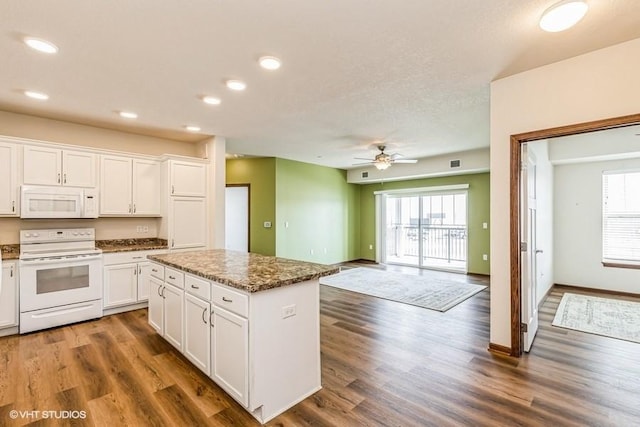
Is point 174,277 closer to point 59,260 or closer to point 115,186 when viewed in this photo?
point 59,260

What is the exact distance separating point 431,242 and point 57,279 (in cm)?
717

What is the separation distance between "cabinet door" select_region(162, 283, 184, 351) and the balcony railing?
6.27m

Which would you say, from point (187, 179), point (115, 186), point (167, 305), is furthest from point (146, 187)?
Result: point (167, 305)

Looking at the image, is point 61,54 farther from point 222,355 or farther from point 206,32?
point 222,355

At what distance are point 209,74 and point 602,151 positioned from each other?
5.50 m

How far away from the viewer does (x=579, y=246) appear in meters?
5.23

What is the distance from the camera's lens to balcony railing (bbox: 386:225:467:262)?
7262 millimetres

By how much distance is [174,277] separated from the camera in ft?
9.07

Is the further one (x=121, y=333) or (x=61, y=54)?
(x=121, y=333)

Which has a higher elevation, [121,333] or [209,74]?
[209,74]

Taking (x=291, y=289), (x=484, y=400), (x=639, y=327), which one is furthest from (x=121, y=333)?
(x=639, y=327)

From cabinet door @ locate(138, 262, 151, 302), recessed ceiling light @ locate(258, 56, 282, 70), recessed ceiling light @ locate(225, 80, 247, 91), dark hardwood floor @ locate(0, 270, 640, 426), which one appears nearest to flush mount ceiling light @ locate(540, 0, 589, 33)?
recessed ceiling light @ locate(258, 56, 282, 70)

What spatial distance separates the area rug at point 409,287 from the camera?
463cm

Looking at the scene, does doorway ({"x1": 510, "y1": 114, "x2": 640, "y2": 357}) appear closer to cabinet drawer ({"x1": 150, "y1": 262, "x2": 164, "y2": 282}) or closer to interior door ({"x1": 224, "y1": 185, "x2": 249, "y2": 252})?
cabinet drawer ({"x1": 150, "y1": 262, "x2": 164, "y2": 282})
